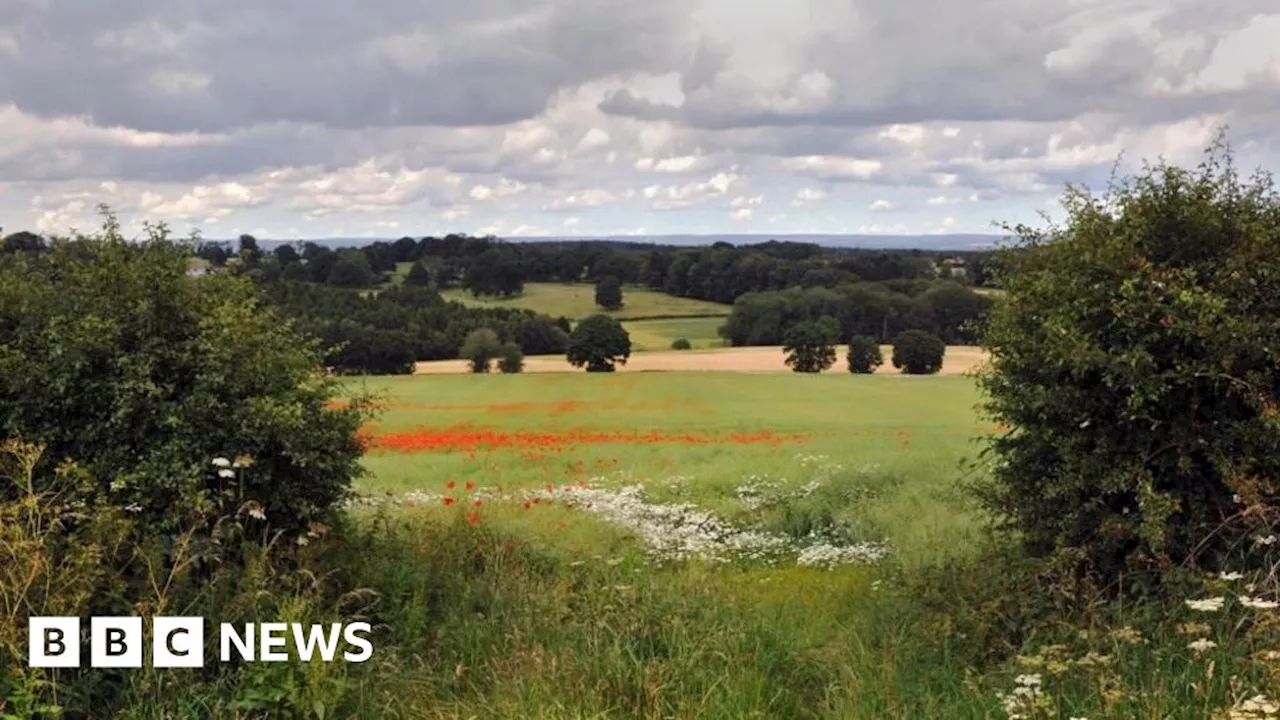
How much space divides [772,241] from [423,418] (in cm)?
10798

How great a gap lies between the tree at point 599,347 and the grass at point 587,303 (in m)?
18.8

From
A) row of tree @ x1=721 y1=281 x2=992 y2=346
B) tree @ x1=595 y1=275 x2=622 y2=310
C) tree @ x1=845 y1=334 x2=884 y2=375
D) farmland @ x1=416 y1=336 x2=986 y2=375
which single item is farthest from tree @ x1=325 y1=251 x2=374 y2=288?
tree @ x1=845 y1=334 x2=884 y2=375

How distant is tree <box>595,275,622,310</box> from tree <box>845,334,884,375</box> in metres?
39.6

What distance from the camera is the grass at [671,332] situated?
87.1m

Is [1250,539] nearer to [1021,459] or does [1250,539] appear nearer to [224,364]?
[1021,459]

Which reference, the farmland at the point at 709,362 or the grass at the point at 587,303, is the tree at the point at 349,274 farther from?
the farmland at the point at 709,362

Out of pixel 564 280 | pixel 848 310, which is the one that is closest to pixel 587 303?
pixel 564 280

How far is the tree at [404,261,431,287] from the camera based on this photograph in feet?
368

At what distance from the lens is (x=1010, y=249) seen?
23.7ft

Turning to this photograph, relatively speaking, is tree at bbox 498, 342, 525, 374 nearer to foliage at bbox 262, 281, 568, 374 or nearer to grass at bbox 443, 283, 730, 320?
foliage at bbox 262, 281, 568, 374

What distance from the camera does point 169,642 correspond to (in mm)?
5004

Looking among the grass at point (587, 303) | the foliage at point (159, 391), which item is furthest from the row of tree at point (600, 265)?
the foliage at point (159, 391)

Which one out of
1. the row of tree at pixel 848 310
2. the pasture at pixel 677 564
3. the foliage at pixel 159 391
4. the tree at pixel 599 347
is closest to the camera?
the pasture at pixel 677 564

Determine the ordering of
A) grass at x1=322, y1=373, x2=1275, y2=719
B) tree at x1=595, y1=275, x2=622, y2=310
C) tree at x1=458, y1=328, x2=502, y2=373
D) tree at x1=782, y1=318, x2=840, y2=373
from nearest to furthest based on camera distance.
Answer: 1. grass at x1=322, y1=373, x2=1275, y2=719
2. tree at x1=458, y1=328, x2=502, y2=373
3. tree at x1=782, y1=318, x2=840, y2=373
4. tree at x1=595, y1=275, x2=622, y2=310
